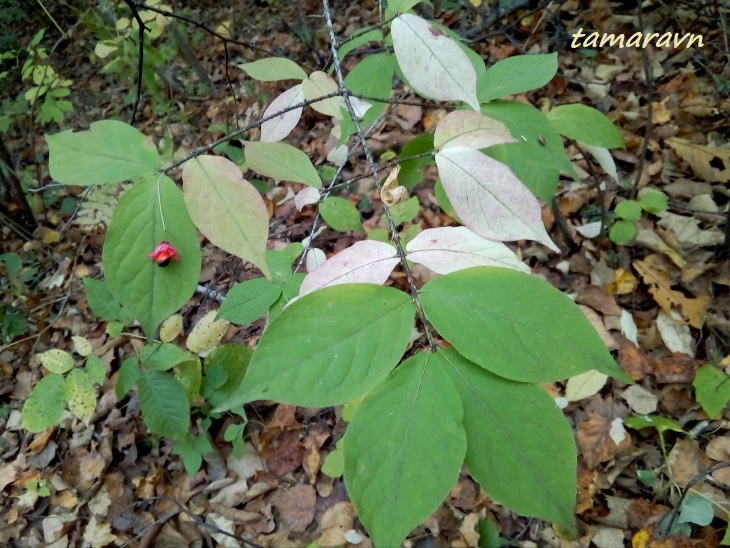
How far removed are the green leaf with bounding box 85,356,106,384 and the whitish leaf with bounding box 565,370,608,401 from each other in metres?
1.87

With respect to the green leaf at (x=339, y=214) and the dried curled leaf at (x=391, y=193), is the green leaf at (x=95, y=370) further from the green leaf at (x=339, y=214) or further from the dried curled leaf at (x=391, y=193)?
the dried curled leaf at (x=391, y=193)

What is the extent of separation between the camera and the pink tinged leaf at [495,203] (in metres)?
0.69

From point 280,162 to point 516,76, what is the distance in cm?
55

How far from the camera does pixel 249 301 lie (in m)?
1.23

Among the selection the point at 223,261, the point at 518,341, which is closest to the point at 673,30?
the point at 223,261

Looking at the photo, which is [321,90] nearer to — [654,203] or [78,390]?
[78,390]

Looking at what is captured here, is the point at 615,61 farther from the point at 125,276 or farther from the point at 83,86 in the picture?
the point at 83,86

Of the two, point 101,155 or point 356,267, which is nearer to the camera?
point 356,267

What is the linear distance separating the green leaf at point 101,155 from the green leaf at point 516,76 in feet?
2.29

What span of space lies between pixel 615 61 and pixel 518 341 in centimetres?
330

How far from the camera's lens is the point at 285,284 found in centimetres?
121

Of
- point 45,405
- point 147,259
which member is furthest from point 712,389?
point 45,405

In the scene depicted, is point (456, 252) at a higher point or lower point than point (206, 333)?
higher

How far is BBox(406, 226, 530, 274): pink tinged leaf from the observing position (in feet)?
2.21
